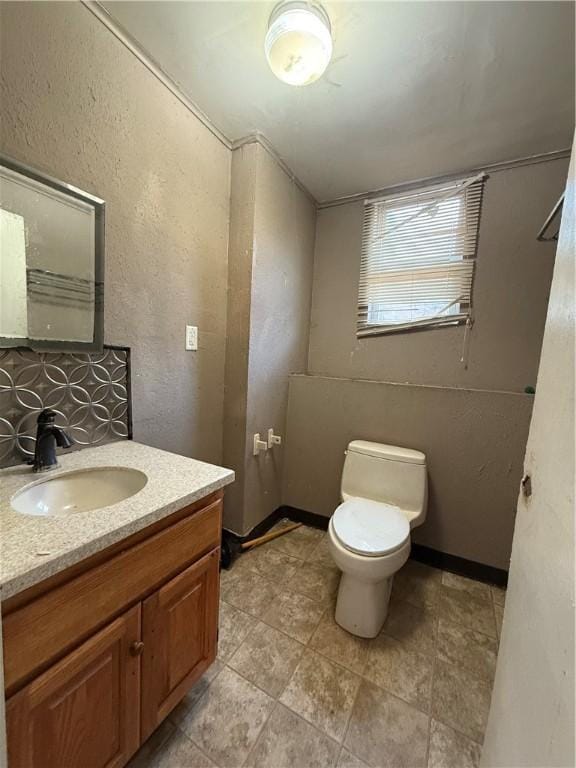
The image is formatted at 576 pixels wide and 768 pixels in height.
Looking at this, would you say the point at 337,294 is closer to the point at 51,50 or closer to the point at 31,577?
the point at 51,50

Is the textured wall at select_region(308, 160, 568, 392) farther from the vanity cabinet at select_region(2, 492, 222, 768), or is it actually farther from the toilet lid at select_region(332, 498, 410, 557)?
the vanity cabinet at select_region(2, 492, 222, 768)

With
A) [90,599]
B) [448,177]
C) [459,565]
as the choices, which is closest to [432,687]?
[459,565]

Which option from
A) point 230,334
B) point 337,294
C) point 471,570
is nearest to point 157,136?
point 230,334

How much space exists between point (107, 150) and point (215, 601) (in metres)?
1.67

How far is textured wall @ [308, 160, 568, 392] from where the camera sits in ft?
5.40

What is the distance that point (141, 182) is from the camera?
1246 mm

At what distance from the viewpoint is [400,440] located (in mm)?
1825

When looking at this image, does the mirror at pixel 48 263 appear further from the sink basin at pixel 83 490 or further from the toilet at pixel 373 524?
the toilet at pixel 373 524

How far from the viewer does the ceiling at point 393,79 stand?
102 cm

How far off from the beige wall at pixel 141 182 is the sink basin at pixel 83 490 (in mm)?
343

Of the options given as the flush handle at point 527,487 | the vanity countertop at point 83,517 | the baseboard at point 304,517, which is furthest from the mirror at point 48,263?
the baseboard at point 304,517

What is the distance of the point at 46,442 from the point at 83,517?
40 cm

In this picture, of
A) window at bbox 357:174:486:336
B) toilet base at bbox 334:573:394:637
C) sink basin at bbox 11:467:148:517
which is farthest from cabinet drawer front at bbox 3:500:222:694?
window at bbox 357:174:486:336

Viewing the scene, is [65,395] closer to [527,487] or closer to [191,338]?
[191,338]
